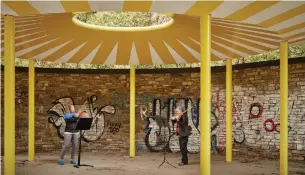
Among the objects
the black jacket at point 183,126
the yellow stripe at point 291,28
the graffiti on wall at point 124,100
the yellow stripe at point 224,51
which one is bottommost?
the black jacket at point 183,126

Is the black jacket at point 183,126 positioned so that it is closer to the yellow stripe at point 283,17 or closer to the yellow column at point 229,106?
the yellow column at point 229,106

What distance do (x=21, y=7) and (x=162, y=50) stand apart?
588 centimetres

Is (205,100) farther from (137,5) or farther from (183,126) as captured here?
(183,126)

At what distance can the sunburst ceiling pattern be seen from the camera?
20.0 feet

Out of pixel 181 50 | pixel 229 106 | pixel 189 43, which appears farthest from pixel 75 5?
pixel 229 106

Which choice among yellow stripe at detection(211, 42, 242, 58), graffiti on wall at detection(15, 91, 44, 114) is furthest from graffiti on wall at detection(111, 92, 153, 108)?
yellow stripe at detection(211, 42, 242, 58)

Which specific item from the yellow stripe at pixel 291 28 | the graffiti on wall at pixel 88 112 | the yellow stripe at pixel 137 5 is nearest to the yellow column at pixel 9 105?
the yellow stripe at pixel 137 5

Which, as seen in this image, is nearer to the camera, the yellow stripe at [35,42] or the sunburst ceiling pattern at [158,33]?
the sunburst ceiling pattern at [158,33]

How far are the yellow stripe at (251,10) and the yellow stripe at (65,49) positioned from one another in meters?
4.99

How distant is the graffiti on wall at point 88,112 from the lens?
14148 millimetres

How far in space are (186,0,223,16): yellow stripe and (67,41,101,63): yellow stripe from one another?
472 centimetres

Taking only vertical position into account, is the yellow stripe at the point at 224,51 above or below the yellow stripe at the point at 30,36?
below

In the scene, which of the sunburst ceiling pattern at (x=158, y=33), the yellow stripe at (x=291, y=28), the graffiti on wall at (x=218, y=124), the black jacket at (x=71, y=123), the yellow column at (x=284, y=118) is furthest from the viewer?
the graffiti on wall at (x=218, y=124)

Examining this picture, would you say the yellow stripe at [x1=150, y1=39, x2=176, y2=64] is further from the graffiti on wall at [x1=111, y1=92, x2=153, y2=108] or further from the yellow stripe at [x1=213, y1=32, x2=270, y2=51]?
the graffiti on wall at [x1=111, y1=92, x2=153, y2=108]
